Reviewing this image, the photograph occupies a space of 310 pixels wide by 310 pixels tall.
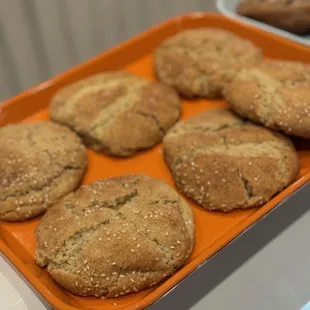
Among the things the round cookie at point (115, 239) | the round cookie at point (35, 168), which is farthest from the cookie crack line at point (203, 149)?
the round cookie at point (35, 168)

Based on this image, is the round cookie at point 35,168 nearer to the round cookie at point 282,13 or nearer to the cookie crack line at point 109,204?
the cookie crack line at point 109,204

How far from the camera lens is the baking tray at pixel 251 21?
1.25 meters

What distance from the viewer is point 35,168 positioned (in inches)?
37.6

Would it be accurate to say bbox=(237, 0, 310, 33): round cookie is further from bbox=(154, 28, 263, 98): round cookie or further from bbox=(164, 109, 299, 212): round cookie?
bbox=(164, 109, 299, 212): round cookie

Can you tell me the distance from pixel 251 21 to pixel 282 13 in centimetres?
10

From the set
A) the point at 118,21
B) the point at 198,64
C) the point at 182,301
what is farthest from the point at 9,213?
the point at 118,21

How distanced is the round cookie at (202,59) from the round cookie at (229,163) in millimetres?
168

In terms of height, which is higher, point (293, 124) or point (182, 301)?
point (293, 124)

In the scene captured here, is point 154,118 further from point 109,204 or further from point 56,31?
point 56,31

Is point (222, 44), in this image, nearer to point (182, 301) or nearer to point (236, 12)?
point (236, 12)

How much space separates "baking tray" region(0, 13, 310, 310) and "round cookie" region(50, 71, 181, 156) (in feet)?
0.12

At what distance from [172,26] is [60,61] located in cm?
37

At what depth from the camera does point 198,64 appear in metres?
1.18

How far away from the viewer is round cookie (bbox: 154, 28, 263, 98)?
1154 mm
